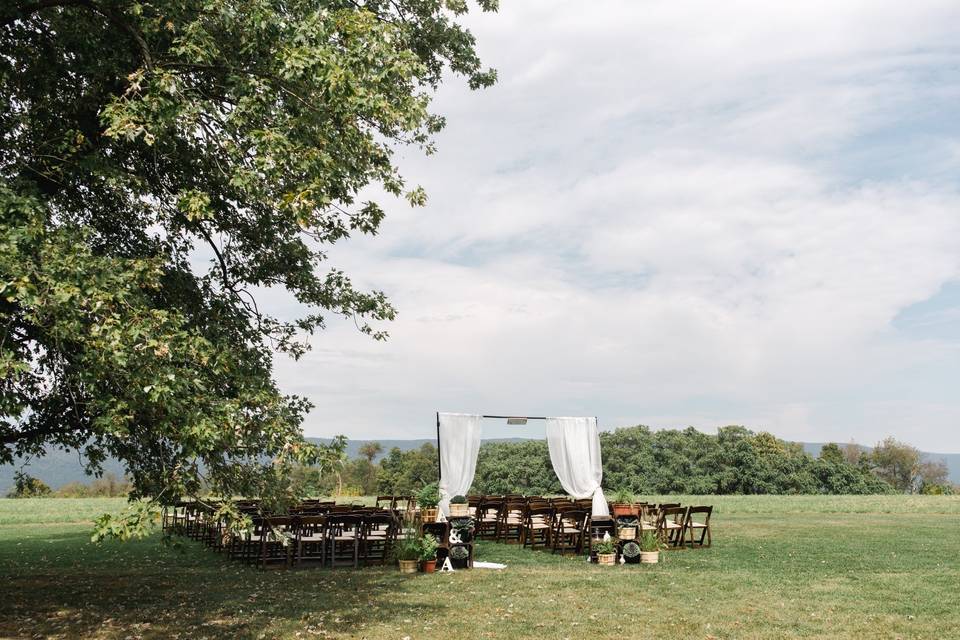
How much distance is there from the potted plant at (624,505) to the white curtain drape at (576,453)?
156cm

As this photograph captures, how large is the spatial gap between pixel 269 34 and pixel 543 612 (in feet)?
21.2

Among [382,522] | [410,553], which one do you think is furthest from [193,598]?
→ [382,522]

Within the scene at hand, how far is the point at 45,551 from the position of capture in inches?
611

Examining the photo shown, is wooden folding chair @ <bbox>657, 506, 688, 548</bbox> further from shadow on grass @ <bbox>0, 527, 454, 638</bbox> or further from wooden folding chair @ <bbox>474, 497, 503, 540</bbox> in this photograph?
shadow on grass @ <bbox>0, 527, 454, 638</bbox>

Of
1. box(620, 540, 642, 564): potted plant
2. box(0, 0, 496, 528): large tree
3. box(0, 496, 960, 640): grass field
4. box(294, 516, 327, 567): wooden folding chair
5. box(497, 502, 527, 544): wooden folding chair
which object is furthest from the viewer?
box(497, 502, 527, 544): wooden folding chair

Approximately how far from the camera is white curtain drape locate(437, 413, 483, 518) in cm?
1406

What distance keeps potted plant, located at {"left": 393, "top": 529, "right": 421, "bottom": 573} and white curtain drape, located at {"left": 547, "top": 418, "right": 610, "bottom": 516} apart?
3.48 m

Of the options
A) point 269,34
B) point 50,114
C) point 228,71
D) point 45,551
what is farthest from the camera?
point 45,551

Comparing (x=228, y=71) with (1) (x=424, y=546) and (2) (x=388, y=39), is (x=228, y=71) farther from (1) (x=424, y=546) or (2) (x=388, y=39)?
(1) (x=424, y=546)

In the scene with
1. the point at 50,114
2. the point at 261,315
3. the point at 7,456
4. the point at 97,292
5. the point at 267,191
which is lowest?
the point at 7,456

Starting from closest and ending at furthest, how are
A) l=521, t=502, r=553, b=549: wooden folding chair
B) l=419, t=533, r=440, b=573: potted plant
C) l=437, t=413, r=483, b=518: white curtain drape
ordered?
l=419, t=533, r=440, b=573: potted plant → l=437, t=413, r=483, b=518: white curtain drape → l=521, t=502, r=553, b=549: wooden folding chair

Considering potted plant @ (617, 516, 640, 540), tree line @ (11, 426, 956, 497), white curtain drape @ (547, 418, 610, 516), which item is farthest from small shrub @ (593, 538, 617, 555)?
tree line @ (11, 426, 956, 497)

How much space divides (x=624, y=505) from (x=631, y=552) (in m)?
0.77

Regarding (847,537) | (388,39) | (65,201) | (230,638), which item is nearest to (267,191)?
(388,39)
